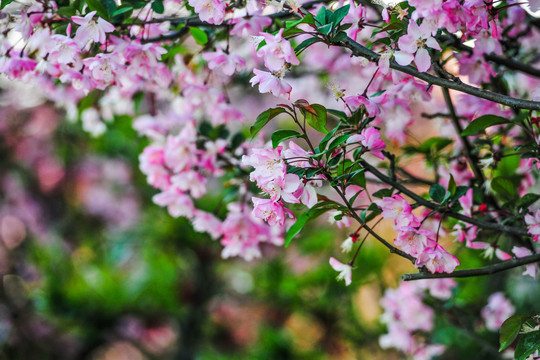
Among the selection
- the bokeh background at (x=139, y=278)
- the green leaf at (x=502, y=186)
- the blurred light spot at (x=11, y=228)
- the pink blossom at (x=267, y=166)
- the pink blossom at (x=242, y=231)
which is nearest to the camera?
the pink blossom at (x=267, y=166)

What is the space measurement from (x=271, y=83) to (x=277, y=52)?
5 centimetres

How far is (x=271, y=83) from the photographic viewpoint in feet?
2.60

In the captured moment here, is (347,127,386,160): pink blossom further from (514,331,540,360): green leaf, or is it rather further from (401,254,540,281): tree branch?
(514,331,540,360): green leaf

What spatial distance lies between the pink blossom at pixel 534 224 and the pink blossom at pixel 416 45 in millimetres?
320

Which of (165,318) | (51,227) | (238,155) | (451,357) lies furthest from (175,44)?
(51,227)

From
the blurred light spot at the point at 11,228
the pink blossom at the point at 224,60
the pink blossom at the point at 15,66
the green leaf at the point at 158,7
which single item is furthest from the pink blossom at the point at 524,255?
the blurred light spot at the point at 11,228

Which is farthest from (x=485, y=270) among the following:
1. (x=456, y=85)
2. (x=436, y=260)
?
(x=456, y=85)

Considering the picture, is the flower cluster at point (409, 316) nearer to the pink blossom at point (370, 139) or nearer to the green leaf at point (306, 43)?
the pink blossom at point (370, 139)

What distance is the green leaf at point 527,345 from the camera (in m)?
0.77

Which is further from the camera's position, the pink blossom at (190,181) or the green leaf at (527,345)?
the pink blossom at (190,181)

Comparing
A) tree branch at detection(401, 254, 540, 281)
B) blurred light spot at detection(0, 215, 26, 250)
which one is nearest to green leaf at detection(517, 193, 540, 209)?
tree branch at detection(401, 254, 540, 281)

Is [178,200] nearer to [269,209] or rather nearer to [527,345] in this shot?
[269,209]

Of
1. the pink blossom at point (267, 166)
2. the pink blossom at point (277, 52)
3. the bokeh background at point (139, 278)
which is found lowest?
the bokeh background at point (139, 278)

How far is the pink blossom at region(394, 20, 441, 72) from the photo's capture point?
76cm
